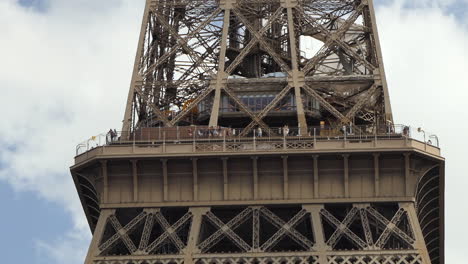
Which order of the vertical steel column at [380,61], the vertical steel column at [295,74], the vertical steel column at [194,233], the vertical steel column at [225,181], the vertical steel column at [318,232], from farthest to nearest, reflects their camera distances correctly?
the vertical steel column at [295,74], the vertical steel column at [380,61], the vertical steel column at [225,181], the vertical steel column at [194,233], the vertical steel column at [318,232]

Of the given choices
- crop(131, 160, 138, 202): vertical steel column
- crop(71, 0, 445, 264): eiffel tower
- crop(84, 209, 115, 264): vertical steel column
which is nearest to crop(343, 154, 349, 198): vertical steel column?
crop(71, 0, 445, 264): eiffel tower

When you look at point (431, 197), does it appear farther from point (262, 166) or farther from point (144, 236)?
point (144, 236)

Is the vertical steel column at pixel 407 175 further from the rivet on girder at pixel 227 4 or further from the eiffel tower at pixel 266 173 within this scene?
the rivet on girder at pixel 227 4

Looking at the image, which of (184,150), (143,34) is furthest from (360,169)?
(143,34)

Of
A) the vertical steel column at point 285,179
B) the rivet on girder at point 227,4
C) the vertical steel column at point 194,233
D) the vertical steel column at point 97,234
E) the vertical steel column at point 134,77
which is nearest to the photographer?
the vertical steel column at point 194,233

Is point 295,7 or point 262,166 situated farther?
point 295,7

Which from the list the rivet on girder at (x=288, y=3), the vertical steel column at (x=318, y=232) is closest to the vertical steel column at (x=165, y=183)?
the vertical steel column at (x=318, y=232)

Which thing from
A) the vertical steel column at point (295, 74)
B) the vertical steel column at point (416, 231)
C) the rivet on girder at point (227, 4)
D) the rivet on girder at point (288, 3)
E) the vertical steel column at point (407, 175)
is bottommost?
the vertical steel column at point (416, 231)

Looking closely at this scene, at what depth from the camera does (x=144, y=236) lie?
71.4 m

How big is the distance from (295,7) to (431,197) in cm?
1299

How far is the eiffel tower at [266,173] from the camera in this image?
70.9 m

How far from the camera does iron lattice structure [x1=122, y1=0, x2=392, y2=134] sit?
7719cm

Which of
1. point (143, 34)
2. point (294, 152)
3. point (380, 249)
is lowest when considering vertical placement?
point (380, 249)

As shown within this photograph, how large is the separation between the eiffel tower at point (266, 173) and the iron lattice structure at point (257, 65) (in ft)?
0.36
